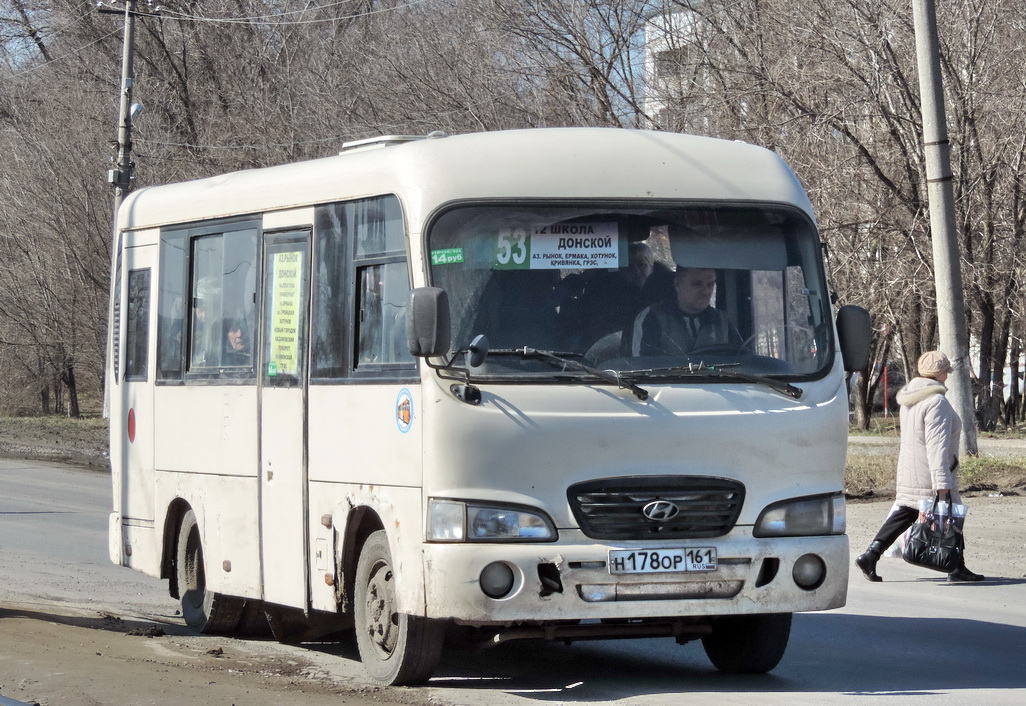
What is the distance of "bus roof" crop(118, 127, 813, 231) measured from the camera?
739cm

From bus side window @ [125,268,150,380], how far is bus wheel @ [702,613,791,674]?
4248 mm

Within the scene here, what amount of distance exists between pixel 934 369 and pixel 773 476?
14.0 ft

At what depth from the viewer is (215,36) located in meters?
37.0

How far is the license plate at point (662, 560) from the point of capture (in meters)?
6.99

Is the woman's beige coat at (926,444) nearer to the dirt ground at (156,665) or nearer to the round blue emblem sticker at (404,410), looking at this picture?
the dirt ground at (156,665)

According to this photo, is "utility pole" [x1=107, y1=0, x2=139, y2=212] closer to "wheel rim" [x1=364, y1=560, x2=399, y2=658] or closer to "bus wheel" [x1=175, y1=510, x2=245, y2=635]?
"bus wheel" [x1=175, y1=510, x2=245, y2=635]

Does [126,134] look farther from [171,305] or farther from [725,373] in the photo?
[725,373]

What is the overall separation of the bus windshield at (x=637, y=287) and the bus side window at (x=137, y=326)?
377 cm

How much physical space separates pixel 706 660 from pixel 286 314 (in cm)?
290

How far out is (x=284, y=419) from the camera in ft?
27.7

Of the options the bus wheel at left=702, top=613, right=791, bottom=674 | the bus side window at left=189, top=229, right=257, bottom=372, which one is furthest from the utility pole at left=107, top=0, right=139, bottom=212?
the bus wheel at left=702, top=613, right=791, bottom=674

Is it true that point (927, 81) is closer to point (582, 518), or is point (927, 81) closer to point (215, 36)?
point (582, 518)

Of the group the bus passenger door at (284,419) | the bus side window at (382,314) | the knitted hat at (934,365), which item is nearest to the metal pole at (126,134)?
the knitted hat at (934,365)

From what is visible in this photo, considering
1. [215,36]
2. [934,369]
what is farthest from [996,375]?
[934,369]
